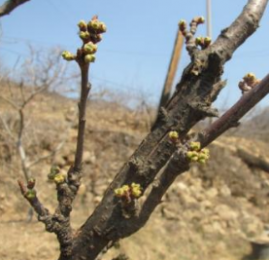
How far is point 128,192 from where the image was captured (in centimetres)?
93

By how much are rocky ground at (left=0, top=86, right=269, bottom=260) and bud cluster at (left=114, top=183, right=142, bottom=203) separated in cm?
478

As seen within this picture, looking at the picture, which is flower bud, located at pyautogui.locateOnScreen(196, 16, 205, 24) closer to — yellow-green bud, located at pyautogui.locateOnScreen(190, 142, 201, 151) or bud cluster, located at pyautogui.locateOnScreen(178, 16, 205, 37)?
bud cluster, located at pyautogui.locateOnScreen(178, 16, 205, 37)

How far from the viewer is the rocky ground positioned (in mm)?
7316

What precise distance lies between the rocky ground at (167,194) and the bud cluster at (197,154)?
4.85 metres

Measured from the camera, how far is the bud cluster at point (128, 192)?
3.01ft

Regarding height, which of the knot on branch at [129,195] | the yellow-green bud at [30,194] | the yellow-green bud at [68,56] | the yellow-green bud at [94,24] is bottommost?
the yellow-green bud at [30,194]

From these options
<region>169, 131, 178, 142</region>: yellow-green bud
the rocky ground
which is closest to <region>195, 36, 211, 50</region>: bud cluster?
<region>169, 131, 178, 142</region>: yellow-green bud

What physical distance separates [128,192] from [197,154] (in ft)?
0.53

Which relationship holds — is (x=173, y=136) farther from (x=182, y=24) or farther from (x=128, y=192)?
(x=182, y=24)

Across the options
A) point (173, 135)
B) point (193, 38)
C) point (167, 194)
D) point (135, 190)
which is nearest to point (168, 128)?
point (173, 135)

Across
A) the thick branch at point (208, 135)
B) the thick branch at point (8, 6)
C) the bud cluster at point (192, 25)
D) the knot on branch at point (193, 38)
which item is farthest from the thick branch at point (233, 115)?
the thick branch at point (8, 6)

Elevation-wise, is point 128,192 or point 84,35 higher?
point 84,35

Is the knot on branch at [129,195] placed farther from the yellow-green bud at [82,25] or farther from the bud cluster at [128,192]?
the yellow-green bud at [82,25]

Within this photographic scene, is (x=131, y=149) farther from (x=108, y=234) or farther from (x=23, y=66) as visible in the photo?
(x=108, y=234)
